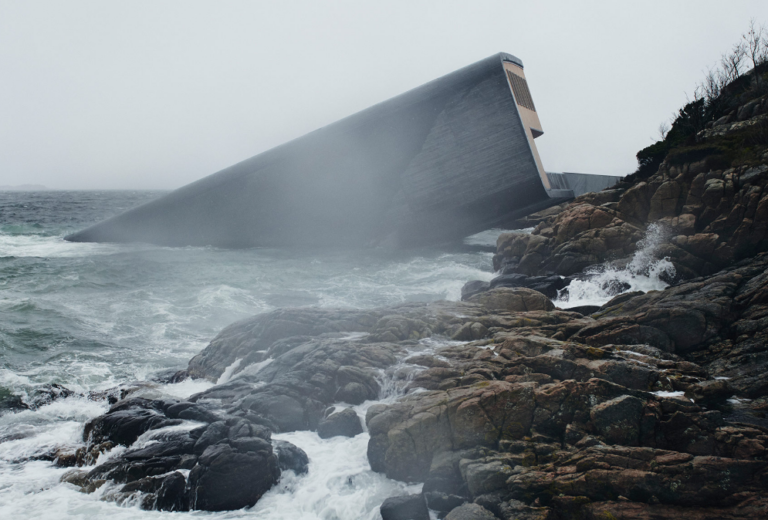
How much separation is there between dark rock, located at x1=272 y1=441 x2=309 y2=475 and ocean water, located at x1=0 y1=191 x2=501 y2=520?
132 millimetres

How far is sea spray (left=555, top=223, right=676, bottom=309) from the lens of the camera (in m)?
13.0

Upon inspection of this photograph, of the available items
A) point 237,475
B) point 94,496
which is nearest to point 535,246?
point 237,475

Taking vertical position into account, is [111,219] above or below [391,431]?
above

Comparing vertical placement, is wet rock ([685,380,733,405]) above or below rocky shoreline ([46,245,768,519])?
below

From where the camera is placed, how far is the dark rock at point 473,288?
595 inches

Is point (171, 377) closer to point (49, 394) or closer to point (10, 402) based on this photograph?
point (49, 394)

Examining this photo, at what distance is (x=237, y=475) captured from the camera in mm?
6406

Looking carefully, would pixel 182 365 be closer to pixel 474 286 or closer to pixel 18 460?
pixel 18 460

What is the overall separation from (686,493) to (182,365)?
11225 mm

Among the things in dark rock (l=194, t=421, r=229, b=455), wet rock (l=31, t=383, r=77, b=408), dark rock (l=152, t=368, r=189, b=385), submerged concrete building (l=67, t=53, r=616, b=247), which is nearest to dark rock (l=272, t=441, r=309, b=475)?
dark rock (l=194, t=421, r=229, b=455)

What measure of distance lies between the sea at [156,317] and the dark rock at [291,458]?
13cm

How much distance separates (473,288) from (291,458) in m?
9.82

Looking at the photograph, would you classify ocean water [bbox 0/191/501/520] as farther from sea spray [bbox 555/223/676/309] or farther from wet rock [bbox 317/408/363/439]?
sea spray [bbox 555/223/676/309]

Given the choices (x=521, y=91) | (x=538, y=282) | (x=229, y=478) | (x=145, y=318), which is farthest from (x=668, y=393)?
(x=521, y=91)
